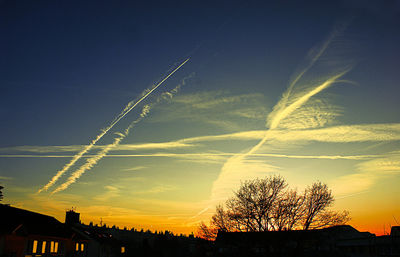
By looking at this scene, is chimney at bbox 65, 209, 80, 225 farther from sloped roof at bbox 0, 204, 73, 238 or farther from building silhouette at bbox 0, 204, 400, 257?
sloped roof at bbox 0, 204, 73, 238

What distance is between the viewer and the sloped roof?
130ft

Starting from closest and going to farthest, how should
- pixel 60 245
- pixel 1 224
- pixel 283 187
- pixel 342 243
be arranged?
1. pixel 1 224
2. pixel 60 245
3. pixel 283 187
4. pixel 342 243

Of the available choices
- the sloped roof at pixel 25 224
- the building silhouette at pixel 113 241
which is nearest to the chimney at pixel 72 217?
the building silhouette at pixel 113 241

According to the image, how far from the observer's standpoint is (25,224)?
4325cm

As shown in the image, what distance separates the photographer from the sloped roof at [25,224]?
39.7m

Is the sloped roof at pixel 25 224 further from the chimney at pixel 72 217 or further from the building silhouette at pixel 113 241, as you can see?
the chimney at pixel 72 217

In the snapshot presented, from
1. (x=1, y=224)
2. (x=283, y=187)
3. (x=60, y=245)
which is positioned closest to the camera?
(x=1, y=224)

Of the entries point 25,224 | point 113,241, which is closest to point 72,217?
point 113,241

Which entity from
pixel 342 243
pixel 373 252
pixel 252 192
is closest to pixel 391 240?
pixel 373 252

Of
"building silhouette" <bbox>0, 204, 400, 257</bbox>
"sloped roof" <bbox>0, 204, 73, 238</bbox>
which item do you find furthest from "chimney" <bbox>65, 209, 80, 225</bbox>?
"sloped roof" <bbox>0, 204, 73, 238</bbox>

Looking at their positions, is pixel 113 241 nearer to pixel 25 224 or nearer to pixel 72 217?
pixel 72 217

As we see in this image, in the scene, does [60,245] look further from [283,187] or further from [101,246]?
[283,187]

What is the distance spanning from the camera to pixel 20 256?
4034 cm

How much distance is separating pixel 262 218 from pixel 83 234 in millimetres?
32915
